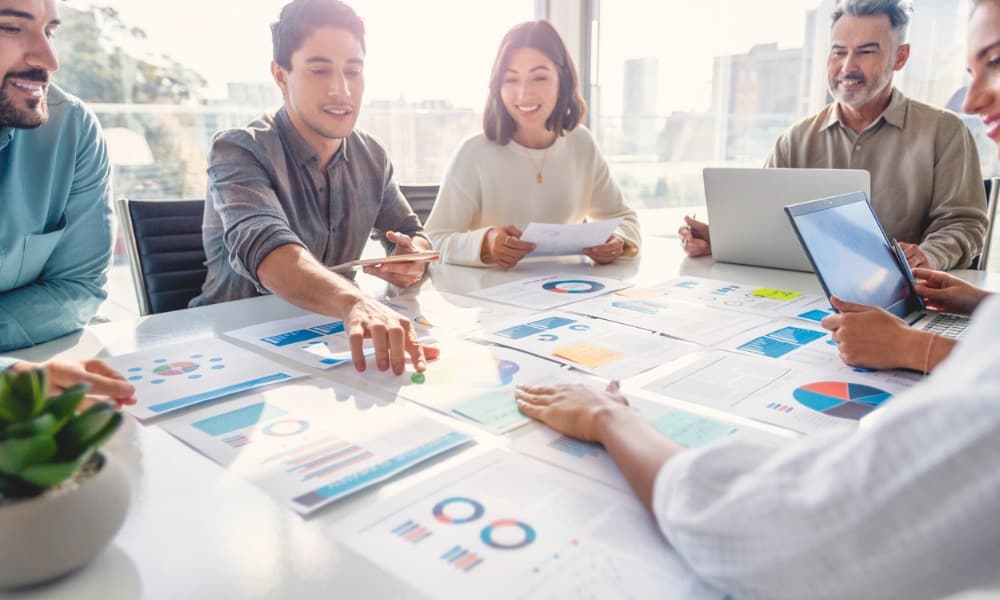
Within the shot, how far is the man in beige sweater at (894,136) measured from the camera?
6.92ft

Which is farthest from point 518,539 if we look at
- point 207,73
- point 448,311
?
point 207,73

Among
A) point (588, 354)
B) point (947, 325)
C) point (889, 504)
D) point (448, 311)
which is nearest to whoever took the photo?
point (889, 504)

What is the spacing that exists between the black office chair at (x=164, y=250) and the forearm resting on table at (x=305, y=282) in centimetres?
59

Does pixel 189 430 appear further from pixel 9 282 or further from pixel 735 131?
pixel 735 131

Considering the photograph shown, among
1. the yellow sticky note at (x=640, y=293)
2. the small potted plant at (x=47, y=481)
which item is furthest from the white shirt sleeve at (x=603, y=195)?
the small potted plant at (x=47, y=481)

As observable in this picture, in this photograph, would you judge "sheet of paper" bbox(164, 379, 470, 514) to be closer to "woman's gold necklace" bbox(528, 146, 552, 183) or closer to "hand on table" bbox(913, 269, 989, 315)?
"hand on table" bbox(913, 269, 989, 315)

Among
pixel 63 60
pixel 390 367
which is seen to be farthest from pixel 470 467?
pixel 63 60

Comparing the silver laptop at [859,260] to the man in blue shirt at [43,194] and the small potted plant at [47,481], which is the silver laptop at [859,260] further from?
the man in blue shirt at [43,194]

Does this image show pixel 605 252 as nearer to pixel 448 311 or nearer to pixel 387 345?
pixel 448 311

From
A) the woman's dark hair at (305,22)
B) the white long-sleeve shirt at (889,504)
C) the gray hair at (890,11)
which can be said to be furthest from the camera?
the gray hair at (890,11)

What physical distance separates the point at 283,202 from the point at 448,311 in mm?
623

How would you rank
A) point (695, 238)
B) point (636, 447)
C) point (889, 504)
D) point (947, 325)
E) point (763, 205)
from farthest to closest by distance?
point (695, 238) → point (763, 205) → point (947, 325) → point (636, 447) → point (889, 504)

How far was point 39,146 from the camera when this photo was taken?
141 centimetres

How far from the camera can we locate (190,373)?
0.98 meters
